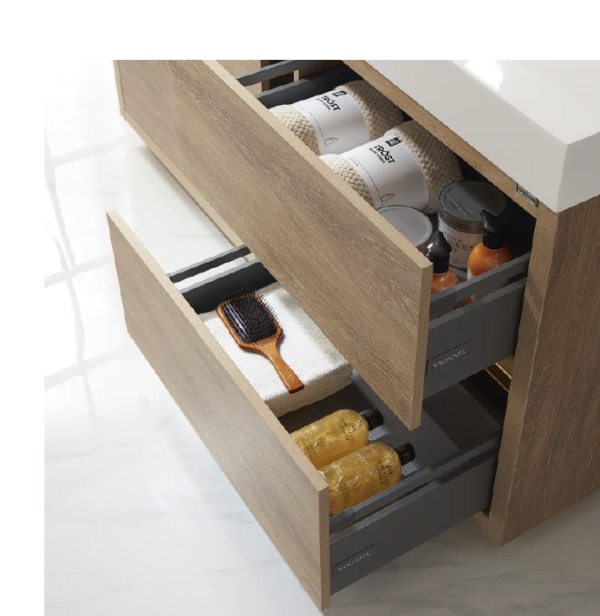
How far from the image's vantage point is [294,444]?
4.28 feet

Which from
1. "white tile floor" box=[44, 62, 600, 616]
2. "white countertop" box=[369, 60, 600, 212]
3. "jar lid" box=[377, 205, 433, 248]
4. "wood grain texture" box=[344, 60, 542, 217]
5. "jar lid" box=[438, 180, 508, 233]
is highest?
"white countertop" box=[369, 60, 600, 212]

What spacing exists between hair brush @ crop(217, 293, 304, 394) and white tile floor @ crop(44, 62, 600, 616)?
27cm

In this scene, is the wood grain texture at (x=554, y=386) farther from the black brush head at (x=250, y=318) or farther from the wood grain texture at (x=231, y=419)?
the black brush head at (x=250, y=318)

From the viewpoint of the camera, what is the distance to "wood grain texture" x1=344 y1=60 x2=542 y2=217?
1181 mm

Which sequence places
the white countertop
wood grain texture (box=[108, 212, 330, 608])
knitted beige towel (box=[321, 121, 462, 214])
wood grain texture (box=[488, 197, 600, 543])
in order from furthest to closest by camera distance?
knitted beige towel (box=[321, 121, 462, 214]), wood grain texture (box=[108, 212, 330, 608]), wood grain texture (box=[488, 197, 600, 543]), the white countertop

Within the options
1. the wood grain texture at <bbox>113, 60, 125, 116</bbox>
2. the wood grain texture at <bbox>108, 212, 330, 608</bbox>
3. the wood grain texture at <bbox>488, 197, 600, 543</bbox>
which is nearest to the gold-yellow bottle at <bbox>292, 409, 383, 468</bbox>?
the wood grain texture at <bbox>108, 212, 330, 608</bbox>

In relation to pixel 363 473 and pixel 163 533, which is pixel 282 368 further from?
pixel 163 533

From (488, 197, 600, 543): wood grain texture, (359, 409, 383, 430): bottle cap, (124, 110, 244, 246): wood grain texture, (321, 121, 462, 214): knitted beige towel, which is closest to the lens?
(488, 197, 600, 543): wood grain texture

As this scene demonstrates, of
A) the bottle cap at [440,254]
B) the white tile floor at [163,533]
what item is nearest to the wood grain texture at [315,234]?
the bottle cap at [440,254]

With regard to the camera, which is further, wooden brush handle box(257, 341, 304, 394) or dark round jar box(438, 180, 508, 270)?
wooden brush handle box(257, 341, 304, 394)

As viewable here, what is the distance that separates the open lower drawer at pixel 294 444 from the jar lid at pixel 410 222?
29 centimetres

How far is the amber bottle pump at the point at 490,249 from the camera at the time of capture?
1.27m

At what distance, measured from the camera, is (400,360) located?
1.21m

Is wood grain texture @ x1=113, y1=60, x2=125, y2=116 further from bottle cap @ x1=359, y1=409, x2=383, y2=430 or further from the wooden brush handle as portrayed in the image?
bottle cap @ x1=359, y1=409, x2=383, y2=430
